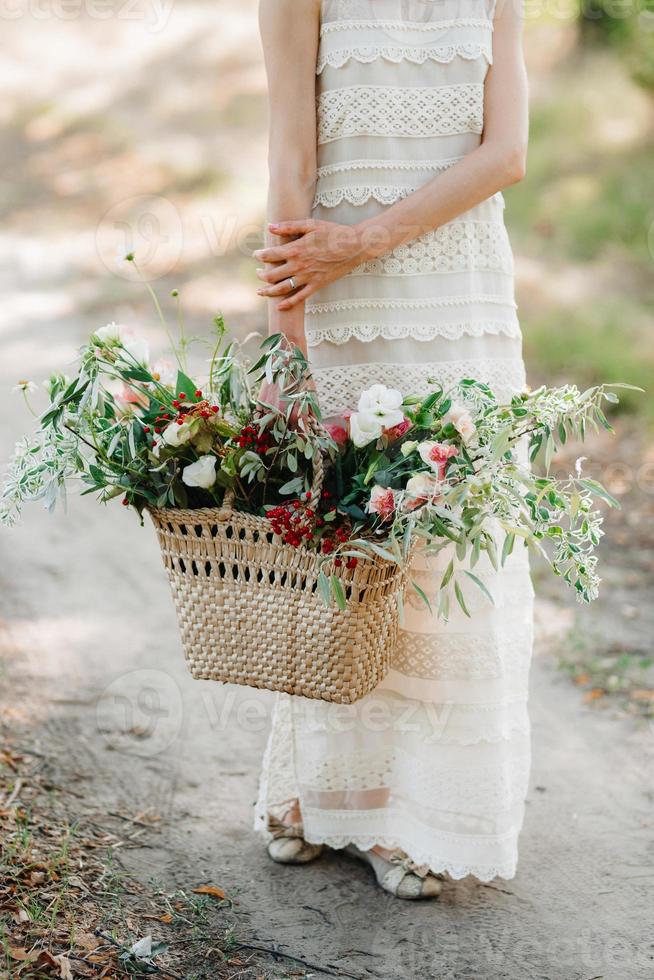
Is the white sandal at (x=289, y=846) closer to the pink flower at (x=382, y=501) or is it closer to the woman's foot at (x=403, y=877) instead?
the woman's foot at (x=403, y=877)

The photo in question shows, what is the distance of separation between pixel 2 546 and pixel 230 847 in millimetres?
2236

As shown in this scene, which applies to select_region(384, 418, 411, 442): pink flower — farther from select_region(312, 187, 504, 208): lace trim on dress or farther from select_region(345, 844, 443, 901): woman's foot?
select_region(345, 844, 443, 901): woman's foot

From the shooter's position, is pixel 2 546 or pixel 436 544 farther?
pixel 2 546

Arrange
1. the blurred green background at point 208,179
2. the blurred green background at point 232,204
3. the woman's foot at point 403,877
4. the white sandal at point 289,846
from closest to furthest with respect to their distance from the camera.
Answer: the woman's foot at point 403,877, the white sandal at point 289,846, the blurred green background at point 232,204, the blurred green background at point 208,179

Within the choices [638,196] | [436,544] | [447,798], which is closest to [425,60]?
[436,544]

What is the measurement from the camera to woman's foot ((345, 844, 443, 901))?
7.94 feet

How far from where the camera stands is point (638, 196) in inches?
314

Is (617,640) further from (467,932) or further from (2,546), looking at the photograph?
(2,546)

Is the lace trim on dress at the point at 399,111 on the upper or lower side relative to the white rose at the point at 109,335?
upper

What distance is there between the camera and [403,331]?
225cm

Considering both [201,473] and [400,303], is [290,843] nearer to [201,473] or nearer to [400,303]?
[201,473]

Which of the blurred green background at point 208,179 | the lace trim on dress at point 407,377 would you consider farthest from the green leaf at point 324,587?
the blurred green background at point 208,179

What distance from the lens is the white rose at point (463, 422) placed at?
1.92 meters

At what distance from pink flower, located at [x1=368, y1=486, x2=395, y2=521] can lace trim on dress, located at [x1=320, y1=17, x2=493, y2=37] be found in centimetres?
99
